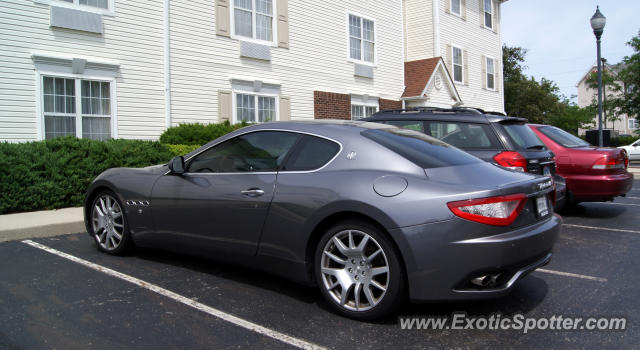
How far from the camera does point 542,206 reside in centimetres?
370

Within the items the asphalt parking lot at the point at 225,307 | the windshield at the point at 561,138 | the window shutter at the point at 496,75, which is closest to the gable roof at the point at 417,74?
the window shutter at the point at 496,75

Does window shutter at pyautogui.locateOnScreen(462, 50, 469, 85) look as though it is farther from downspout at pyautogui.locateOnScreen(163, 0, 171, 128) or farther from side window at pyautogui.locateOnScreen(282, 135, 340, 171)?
side window at pyautogui.locateOnScreen(282, 135, 340, 171)

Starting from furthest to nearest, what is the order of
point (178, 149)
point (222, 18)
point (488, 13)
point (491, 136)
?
point (488, 13)
point (222, 18)
point (178, 149)
point (491, 136)

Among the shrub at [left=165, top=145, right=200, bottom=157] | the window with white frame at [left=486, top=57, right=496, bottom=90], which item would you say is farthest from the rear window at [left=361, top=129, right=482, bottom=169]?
the window with white frame at [left=486, top=57, right=496, bottom=90]

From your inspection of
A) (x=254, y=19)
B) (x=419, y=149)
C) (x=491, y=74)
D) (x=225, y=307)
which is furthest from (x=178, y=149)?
(x=491, y=74)

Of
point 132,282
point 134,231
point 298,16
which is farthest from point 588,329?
point 298,16

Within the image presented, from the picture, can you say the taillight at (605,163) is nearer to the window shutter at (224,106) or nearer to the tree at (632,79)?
the window shutter at (224,106)

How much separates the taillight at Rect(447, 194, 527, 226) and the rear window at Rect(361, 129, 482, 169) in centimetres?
50

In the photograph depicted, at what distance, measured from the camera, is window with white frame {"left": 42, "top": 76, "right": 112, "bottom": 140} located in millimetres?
10117

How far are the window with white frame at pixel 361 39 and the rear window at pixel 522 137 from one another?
35.7 ft

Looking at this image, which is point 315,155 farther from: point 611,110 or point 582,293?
point 611,110

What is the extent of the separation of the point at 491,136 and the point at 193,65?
27.7 ft

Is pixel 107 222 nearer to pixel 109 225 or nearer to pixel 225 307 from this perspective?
pixel 109 225

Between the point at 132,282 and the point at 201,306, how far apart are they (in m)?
0.97
